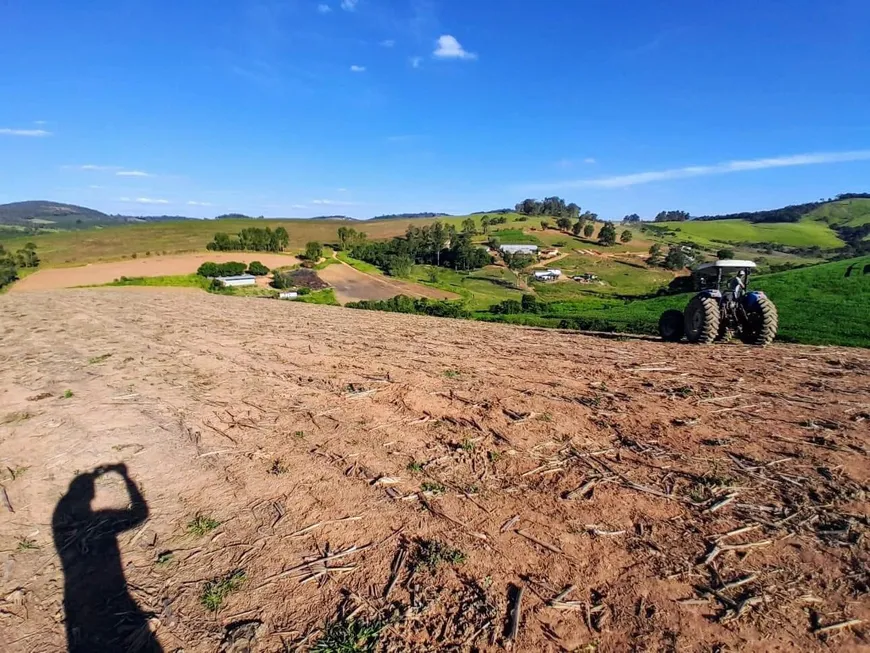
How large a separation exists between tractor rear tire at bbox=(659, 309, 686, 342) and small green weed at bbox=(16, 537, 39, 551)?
12800 mm

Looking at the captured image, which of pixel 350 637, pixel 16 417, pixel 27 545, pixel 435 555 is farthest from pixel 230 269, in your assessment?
pixel 350 637

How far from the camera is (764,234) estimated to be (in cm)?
11400

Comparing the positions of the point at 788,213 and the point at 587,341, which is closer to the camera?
the point at 587,341

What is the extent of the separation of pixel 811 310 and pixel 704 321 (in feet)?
42.9

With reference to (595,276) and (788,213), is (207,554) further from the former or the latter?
(788,213)

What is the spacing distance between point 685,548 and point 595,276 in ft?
254

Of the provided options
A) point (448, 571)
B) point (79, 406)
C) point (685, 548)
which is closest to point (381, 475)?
point (448, 571)

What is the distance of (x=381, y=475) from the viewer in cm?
476

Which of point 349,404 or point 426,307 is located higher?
point 349,404

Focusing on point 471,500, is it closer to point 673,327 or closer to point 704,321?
point 704,321

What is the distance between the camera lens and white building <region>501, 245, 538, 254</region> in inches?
3563

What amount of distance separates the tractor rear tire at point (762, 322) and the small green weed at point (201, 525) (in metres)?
11.4

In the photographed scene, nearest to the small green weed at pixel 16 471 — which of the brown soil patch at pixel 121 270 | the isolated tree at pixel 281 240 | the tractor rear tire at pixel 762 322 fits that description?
the tractor rear tire at pixel 762 322

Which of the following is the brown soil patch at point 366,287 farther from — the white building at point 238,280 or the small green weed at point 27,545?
the small green weed at point 27,545
